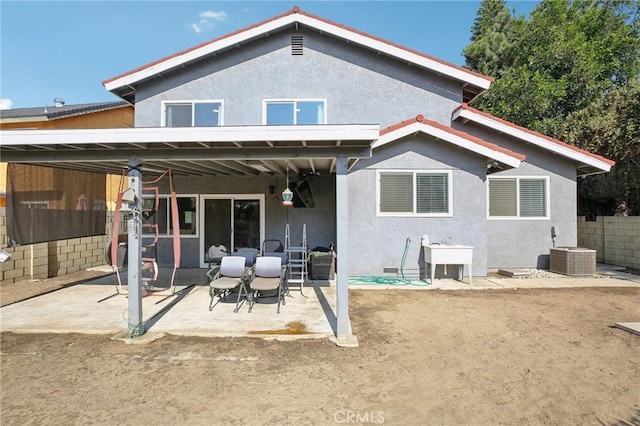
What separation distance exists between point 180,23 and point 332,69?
6300 millimetres

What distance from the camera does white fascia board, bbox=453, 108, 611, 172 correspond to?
973cm

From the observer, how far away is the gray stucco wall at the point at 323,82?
1018 centimetres

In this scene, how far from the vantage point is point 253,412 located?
10.7 ft

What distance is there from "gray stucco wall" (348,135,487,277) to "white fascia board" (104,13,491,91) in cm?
243

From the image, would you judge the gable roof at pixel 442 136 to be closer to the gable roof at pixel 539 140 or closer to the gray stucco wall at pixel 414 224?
the gray stucco wall at pixel 414 224

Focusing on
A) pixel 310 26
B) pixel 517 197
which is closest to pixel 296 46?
pixel 310 26

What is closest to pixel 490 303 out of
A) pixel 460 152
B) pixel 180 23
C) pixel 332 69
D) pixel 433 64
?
pixel 460 152

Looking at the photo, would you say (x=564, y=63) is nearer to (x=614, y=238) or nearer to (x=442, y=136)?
(x=614, y=238)

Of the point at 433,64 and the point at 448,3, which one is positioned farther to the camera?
the point at 448,3

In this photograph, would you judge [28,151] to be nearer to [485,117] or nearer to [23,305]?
[23,305]

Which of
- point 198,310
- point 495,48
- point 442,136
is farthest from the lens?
point 495,48

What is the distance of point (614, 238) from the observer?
38.3 feet

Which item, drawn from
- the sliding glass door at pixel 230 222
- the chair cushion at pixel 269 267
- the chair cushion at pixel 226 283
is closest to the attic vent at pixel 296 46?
the sliding glass door at pixel 230 222

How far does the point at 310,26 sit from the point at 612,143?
10479 millimetres
